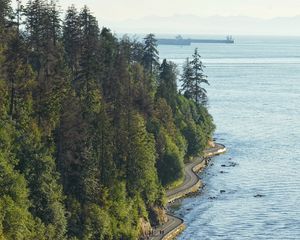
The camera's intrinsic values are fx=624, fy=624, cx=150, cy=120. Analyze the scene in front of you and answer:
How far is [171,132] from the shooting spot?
388 feet

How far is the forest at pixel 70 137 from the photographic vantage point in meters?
62.8

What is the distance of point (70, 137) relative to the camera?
228 ft

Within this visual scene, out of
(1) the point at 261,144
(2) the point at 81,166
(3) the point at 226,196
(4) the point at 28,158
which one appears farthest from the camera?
(1) the point at 261,144

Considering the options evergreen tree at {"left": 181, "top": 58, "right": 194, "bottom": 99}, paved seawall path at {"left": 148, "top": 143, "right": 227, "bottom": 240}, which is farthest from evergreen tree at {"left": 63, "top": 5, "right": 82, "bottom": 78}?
evergreen tree at {"left": 181, "top": 58, "right": 194, "bottom": 99}

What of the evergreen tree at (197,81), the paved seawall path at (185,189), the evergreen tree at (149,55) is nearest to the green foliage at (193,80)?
the evergreen tree at (197,81)

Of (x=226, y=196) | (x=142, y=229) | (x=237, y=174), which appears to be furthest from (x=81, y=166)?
(x=237, y=174)

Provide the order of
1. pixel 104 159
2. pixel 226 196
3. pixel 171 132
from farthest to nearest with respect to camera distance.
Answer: pixel 171 132 < pixel 226 196 < pixel 104 159

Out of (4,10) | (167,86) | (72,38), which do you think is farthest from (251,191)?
(4,10)

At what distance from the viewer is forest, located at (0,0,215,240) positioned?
62844 millimetres

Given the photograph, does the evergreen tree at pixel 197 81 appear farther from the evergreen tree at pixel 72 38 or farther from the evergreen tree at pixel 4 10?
the evergreen tree at pixel 4 10

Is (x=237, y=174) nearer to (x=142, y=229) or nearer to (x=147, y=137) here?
(x=147, y=137)

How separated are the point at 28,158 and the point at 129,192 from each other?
2366 centimetres

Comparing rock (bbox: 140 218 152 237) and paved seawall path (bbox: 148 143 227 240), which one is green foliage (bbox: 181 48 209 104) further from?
rock (bbox: 140 218 152 237)

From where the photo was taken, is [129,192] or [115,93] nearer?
[129,192]
